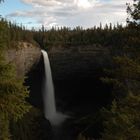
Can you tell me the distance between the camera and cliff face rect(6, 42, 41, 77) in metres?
77.2

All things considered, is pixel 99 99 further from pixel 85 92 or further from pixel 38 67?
pixel 38 67

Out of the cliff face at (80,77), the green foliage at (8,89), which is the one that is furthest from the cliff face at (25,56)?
the green foliage at (8,89)

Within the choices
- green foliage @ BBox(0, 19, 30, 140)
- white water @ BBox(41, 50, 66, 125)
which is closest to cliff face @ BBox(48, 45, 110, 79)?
white water @ BBox(41, 50, 66, 125)

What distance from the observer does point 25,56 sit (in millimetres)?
79000

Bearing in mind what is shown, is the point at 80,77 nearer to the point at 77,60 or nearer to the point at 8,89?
the point at 77,60

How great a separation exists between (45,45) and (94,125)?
2195 cm

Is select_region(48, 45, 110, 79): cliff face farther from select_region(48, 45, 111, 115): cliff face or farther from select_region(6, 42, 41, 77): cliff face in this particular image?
select_region(6, 42, 41, 77): cliff face

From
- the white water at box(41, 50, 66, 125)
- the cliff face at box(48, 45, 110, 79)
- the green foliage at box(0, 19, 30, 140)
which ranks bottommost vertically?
the white water at box(41, 50, 66, 125)

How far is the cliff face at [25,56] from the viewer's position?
77.2m

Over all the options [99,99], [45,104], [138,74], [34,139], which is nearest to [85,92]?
[99,99]

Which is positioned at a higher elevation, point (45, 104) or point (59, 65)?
point (59, 65)

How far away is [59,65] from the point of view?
8131 cm

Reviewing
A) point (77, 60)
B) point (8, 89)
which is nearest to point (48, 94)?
point (77, 60)

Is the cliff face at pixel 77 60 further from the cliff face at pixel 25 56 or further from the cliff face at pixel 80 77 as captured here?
the cliff face at pixel 25 56
